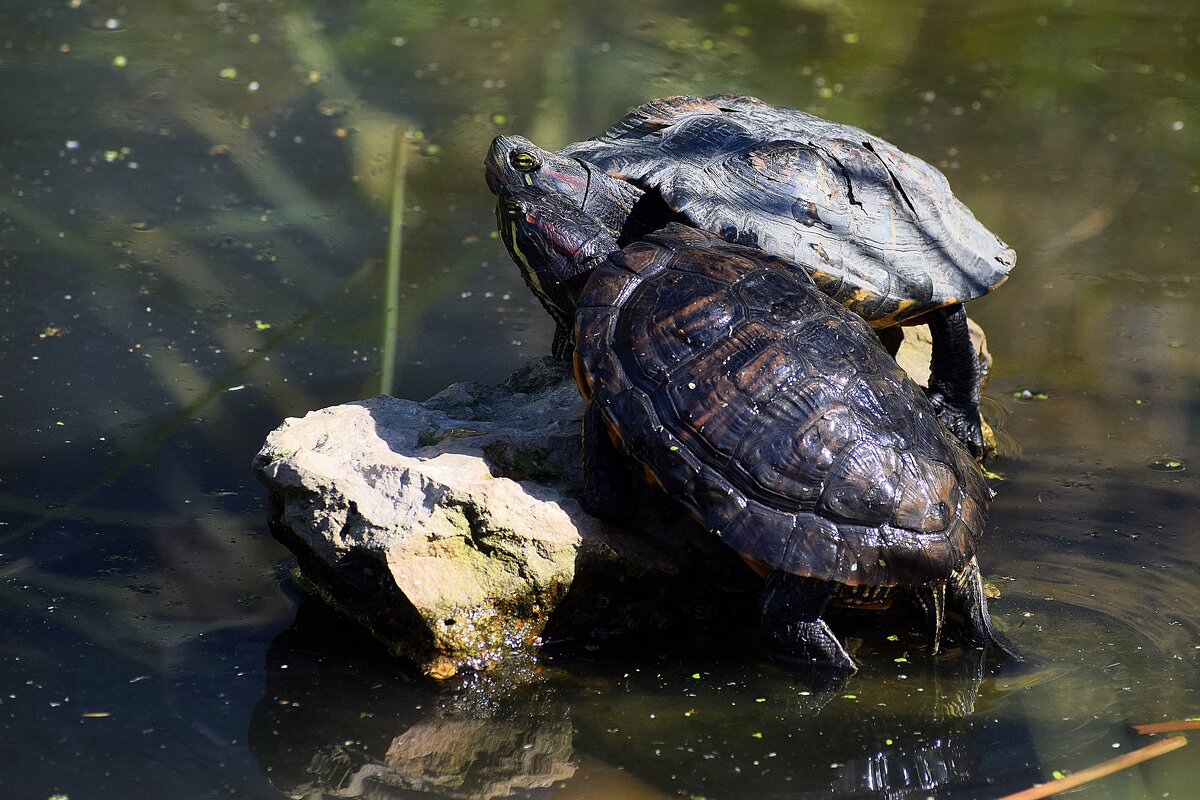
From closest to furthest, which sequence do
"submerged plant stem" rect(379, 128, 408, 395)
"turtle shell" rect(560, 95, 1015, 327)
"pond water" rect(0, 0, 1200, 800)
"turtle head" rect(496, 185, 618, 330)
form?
1. "pond water" rect(0, 0, 1200, 800)
2. "turtle head" rect(496, 185, 618, 330)
3. "turtle shell" rect(560, 95, 1015, 327)
4. "submerged plant stem" rect(379, 128, 408, 395)

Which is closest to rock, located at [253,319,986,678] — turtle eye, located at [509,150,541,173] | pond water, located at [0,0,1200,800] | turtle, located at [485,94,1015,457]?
pond water, located at [0,0,1200,800]

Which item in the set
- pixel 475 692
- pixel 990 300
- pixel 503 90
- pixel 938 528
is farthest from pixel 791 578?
pixel 503 90

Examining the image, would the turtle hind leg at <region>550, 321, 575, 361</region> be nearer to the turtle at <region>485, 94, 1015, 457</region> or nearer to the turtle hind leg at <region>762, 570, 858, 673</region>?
the turtle at <region>485, 94, 1015, 457</region>

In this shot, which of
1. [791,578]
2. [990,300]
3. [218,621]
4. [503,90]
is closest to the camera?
[791,578]

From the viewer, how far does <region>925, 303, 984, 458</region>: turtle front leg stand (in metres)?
→ 5.10

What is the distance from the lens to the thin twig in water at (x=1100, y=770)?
10.2 ft

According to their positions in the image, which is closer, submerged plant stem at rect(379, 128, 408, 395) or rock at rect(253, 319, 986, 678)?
rock at rect(253, 319, 986, 678)

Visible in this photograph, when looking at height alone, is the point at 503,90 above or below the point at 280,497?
below

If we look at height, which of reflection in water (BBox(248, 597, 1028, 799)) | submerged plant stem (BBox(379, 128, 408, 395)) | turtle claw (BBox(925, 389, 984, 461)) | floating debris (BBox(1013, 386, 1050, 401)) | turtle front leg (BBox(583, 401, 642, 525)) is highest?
turtle front leg (BBox(583, 401, 642, 525))

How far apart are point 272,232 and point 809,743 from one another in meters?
4.69

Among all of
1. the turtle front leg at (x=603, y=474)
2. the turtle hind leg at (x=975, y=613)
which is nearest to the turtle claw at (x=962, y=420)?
the turtle hind leg at (x=975, y=613)

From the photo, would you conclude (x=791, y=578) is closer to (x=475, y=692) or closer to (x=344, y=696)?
(x=475, y=692)

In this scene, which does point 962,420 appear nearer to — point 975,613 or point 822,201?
point 822,201

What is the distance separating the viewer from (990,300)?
670 centimetres
